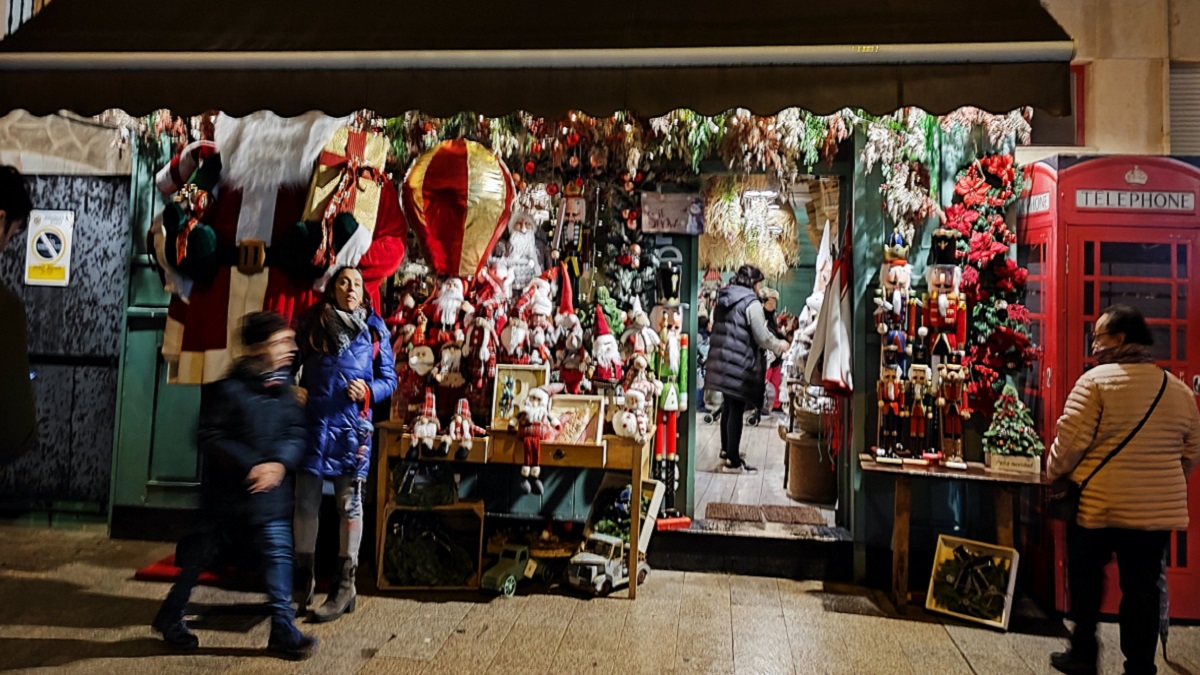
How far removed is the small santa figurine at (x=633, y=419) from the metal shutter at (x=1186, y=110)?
3817mm

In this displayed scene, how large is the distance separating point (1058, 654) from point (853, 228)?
99.1 inches

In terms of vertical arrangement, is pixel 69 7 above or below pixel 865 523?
above

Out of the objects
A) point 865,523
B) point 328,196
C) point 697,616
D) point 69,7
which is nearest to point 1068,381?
point 865,523

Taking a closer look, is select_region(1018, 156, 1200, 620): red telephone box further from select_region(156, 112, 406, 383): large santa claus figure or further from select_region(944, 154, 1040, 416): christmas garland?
select_region(156, 112, 406, 383): large santa claus figure

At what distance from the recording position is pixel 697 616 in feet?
13.6

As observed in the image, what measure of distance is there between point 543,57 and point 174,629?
9.70 ft

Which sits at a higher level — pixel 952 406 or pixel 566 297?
pixel 566 297

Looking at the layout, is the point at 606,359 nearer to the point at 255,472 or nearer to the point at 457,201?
the point at 457,201

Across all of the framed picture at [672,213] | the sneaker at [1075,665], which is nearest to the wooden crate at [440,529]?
the framed picture at [672,213]

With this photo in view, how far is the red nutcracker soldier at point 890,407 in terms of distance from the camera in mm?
4582

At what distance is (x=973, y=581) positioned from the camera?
4207mm

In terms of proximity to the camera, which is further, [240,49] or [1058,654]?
[1058,654]

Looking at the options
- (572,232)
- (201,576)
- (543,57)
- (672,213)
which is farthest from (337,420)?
(672,213)

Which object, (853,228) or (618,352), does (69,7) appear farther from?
(853,228)
